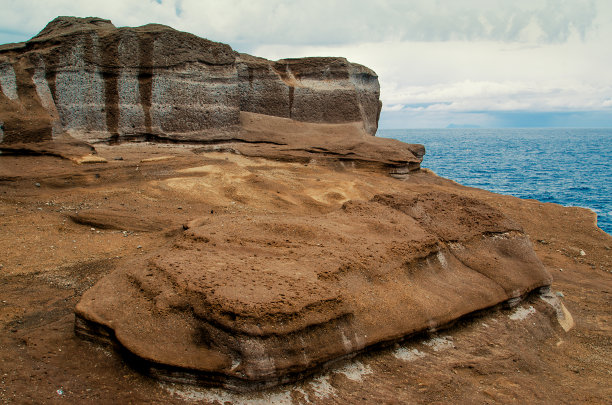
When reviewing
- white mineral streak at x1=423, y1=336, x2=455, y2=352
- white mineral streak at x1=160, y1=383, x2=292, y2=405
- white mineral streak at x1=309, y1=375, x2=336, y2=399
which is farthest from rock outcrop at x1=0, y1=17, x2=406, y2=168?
white mineral streak at x1=423, y1=336, x2=455, y2=352

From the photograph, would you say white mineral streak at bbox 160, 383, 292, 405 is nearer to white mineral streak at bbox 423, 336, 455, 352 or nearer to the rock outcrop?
white mineral streak at bbox 423, 336, 455, 352

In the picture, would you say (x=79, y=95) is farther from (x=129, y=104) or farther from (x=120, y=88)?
(x=129, y=104)

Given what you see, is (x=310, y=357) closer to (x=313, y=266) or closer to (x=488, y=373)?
(x=313, y=266)

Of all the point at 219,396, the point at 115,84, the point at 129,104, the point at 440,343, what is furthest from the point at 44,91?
the point at 440,343

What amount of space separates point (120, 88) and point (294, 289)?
8.77 metres

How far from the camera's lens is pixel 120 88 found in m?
11.1

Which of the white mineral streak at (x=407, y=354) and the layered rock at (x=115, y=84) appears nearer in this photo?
the white mineral streak at (x=407, y=354)

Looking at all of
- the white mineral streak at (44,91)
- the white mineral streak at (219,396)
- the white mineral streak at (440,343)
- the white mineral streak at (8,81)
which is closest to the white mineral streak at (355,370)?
the white mineral streak at (219,396)

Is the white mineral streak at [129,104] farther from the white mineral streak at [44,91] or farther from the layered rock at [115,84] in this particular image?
the white mineral streak at [44,91]

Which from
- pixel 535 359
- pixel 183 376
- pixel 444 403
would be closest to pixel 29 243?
pixel 183 376

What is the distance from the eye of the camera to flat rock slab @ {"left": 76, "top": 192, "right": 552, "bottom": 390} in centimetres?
360

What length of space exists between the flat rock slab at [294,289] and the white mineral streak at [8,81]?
21.5 feet

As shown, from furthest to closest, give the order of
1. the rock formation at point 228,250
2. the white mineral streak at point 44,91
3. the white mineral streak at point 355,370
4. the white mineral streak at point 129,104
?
the white mineral streak at point 129,104 < the white mineral streak at point 44,91 < the white mineral streak at point 355,370 < the rock formation at point 228,250

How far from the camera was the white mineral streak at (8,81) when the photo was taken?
9.84m
